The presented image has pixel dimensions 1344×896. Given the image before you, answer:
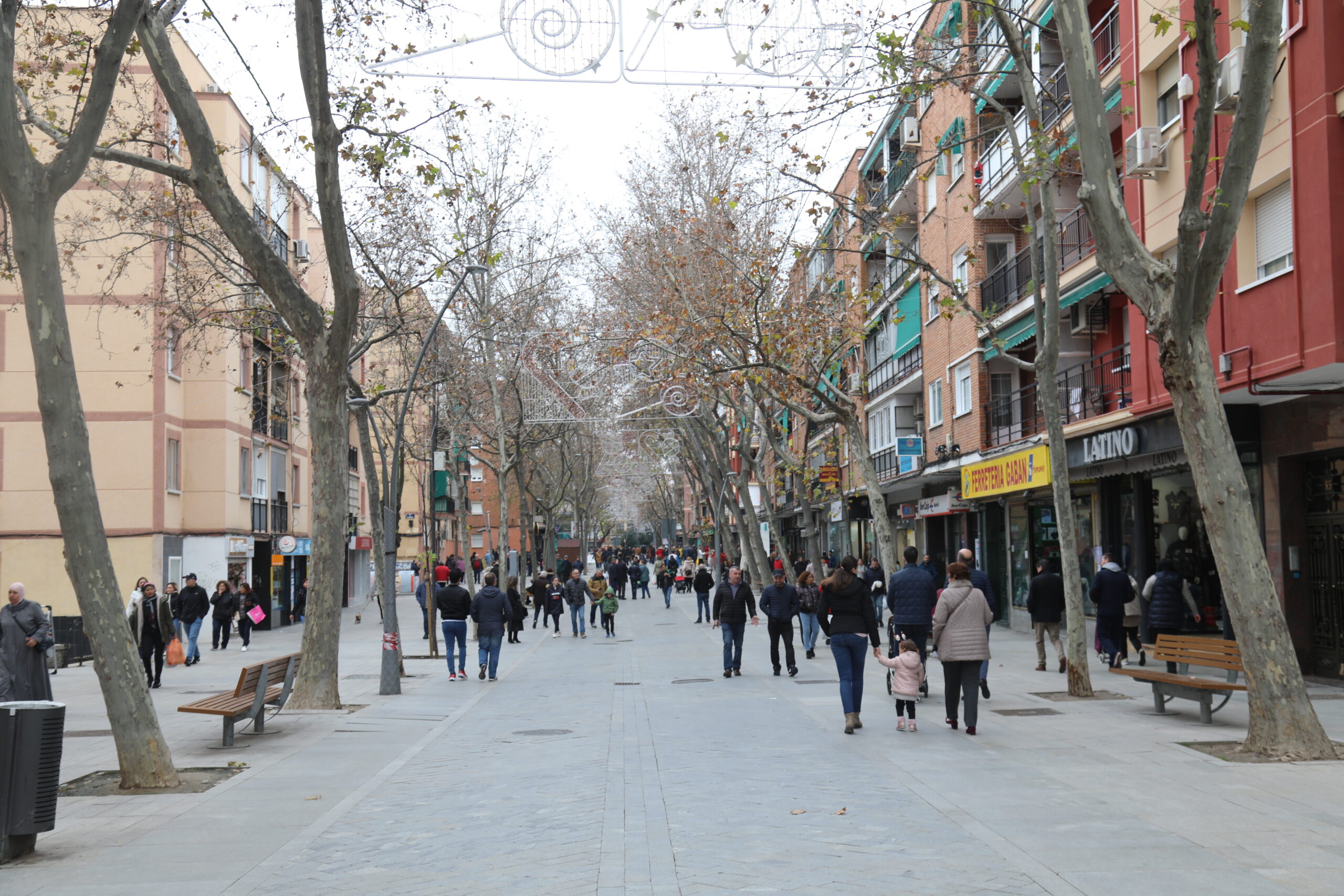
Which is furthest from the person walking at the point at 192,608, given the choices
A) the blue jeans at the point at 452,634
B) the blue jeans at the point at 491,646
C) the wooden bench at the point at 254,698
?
the wooden bench at the point at 254,698

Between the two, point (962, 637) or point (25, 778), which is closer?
point (25, 778)

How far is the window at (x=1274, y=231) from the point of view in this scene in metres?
15.2

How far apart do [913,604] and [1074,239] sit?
13351 millimetres

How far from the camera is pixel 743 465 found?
142ft

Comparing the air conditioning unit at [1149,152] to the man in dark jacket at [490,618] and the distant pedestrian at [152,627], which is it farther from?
the distant pedestrian at [152,627]

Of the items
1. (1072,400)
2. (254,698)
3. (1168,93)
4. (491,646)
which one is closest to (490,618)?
(491,646)

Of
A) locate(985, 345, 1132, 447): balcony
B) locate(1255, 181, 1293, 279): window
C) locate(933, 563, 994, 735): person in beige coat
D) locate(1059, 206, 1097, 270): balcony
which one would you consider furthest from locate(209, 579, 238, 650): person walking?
locate(1255, 181, 1293, 279): window

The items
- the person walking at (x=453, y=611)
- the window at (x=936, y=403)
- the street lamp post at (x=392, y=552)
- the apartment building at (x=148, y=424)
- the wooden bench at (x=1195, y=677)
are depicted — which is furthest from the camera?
the window at (x=936, y=403)

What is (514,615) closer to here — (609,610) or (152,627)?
(609,610)

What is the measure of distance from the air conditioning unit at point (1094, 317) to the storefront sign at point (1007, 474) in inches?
95.3

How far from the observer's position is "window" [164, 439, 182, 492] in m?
34.9

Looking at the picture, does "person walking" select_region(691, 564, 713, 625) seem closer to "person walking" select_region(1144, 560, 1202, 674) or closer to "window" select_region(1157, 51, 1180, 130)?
"person walking" select_region(1144, 560, 1202, 674)

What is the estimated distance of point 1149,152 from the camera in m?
17.8

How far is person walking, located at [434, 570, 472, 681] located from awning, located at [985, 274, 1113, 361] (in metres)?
9.33
